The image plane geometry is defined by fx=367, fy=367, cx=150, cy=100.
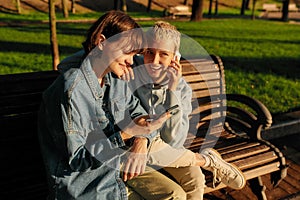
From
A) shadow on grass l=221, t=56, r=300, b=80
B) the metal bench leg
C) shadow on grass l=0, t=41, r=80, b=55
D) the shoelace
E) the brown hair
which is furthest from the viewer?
shadow on grass l=0, t=41, r=80, b=55

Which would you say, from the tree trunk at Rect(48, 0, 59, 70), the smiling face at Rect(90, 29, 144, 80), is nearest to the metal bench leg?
the smiling face at Rect(90, 29, 144, 80)

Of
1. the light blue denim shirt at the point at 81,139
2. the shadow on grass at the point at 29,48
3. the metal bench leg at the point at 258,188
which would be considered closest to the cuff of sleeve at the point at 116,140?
the light blue denim shirt at the point at 81,139

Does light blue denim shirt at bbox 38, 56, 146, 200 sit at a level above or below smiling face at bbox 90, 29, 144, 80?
below

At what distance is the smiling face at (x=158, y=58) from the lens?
277 cm

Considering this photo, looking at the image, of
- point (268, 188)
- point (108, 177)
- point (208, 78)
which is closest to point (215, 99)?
point (208, 78)

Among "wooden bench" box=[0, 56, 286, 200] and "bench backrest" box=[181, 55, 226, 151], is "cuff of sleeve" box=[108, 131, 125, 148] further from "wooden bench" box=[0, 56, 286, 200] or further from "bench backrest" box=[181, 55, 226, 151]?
"bench backrest" box=[181, 55, 226, 151]

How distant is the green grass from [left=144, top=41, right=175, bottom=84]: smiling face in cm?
350

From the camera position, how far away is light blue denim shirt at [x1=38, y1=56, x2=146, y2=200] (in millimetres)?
2039

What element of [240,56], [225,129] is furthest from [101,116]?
[240,56]

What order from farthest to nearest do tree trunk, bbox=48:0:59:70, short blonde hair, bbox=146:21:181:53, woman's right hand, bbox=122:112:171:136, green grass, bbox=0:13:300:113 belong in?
green grass, bbox=0:13:300:113, tree trunk, bbox=48:0:59:70, short blonde hair, bbox=146:21:181:53, woman's right hand, bbox=122:112:171:136

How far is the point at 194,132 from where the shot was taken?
3.81 meters

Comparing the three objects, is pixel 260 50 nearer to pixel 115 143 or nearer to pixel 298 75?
pixel 298 75

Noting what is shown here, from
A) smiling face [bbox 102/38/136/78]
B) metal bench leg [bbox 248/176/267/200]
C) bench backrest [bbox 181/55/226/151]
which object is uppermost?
smiling face [bbox 102/38/136/78]

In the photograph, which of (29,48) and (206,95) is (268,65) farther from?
(29,48)
